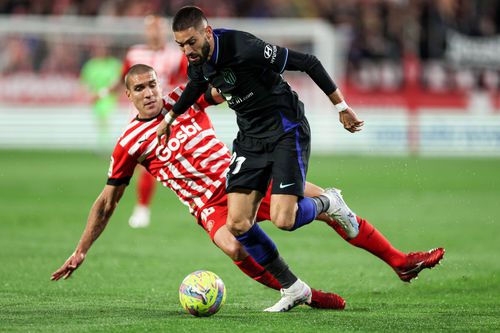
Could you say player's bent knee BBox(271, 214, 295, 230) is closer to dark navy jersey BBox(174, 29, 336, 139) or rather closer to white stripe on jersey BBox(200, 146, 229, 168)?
dark navy jersey BBox(174, 29, 336, 139)

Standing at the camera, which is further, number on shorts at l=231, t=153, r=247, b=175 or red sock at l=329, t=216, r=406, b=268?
red sock at l=329, t=216, r=406, b=268

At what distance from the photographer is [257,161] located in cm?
673

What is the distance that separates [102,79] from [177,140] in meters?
16.0

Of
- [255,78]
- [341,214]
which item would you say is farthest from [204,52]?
[341,214]

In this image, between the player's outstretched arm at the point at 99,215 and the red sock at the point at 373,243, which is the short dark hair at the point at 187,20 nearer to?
the player's outstretched arm at the point at 99,215

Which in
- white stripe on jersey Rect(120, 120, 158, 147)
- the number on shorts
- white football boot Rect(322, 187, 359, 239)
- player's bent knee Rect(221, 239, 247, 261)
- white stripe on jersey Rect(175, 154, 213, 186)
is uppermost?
white stripe on jersey Rect(120, 120, 158, 147)

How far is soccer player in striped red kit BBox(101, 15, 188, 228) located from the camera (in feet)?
40.0

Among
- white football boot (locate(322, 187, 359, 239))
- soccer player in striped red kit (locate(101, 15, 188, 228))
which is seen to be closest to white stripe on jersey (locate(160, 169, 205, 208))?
white football boot (locate(322, 187, 359, 239))

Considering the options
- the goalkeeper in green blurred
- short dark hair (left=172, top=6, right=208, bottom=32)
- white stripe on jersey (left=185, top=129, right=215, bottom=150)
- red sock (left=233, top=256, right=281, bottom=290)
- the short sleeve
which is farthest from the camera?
the goalkeeper in green blurred

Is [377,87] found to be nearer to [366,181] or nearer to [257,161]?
[366,181]

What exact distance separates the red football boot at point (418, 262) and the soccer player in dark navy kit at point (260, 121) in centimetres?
76

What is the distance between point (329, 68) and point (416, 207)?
33.3 feet

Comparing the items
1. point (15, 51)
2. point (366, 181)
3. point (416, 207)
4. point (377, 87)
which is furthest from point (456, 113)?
point (15, 51)

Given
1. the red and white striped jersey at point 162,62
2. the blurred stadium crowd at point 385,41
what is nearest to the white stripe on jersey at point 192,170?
the red and white striped jersey at point 162,62
